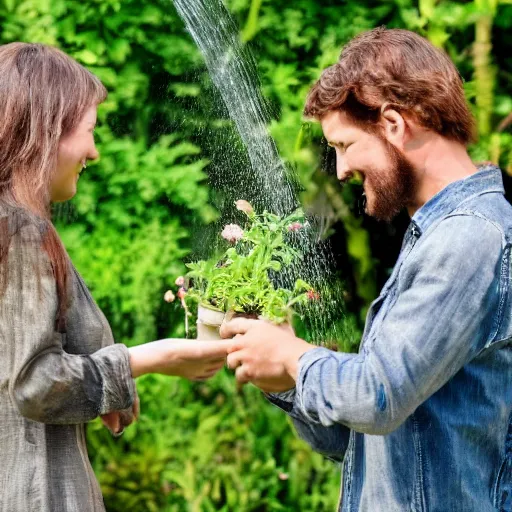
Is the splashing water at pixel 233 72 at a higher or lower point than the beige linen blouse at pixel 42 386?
higher

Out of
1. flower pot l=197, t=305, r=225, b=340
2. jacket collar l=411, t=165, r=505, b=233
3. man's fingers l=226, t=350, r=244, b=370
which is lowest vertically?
man's fingers l=226, t=350, r=244, b=370

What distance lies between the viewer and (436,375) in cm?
176

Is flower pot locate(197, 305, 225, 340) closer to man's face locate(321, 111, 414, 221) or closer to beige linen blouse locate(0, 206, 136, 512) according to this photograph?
beige linen blouse locate(0, 206, 136, 512)

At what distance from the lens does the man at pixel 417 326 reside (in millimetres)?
1761

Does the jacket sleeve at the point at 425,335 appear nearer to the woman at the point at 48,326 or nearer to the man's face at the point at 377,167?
the man's face at the point at 377,167

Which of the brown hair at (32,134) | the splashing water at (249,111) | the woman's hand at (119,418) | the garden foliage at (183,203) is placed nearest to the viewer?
the brown hair at (32,134)

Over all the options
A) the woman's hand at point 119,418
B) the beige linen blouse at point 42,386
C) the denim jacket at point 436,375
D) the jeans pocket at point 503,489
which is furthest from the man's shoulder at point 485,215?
the woman's hand at point 119,418

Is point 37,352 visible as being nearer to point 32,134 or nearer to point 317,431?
point 32,134

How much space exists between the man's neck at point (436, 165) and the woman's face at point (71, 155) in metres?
0.77

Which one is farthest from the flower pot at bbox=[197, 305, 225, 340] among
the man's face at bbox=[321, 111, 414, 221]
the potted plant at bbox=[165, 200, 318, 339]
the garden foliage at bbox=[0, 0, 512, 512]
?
the garden foliage at bbox=[0, 0, 512, 512]

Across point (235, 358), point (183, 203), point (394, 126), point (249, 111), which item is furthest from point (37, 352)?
point (249, 111)

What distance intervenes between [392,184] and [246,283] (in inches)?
18.6

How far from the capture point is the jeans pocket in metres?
1.96

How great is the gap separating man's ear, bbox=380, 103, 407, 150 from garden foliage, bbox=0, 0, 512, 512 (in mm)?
1498
